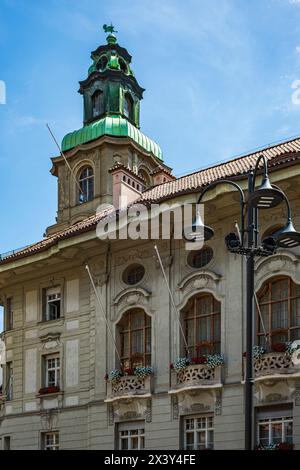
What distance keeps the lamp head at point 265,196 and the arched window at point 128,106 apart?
38130 millimetres

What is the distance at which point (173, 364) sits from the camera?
2956 cm

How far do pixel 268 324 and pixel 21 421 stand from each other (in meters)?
12.4

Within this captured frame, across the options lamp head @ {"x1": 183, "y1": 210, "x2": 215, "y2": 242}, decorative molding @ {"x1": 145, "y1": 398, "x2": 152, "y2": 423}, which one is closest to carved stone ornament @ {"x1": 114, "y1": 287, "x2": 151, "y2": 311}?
decorative molding @ {"x1": 145, "y1": 398, "x2": 152, "y2": 423}

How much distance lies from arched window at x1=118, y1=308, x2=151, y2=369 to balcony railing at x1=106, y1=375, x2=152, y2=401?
2.74 ft

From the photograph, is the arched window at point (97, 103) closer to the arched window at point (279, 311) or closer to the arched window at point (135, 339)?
the arched window at point (135, 339)

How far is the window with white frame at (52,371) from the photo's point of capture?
3419 centimetres

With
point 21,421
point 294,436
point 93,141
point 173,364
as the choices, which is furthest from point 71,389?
point 93,141

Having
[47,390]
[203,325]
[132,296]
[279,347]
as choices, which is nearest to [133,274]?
[132,296]

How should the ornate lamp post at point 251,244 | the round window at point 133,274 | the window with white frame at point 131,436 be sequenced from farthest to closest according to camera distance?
1. the round window at point 133,274
2. the window with white frame at point 131,436
3. the ornate lamp post at point 251,244

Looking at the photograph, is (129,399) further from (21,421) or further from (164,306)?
(21,421)

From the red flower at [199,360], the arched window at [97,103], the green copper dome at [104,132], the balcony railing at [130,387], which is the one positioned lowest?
the balcony railing at [130,387]

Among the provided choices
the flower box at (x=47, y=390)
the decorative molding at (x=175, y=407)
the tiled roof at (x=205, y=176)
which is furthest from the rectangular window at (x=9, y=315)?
the decorative molding at (x=175, y=407)

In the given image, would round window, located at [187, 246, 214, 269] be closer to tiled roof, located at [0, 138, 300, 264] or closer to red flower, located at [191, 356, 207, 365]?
tiled roof, located at [0, 138, 300, 264]

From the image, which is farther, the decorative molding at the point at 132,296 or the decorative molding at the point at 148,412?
the decorative molding at the point at 132,296
